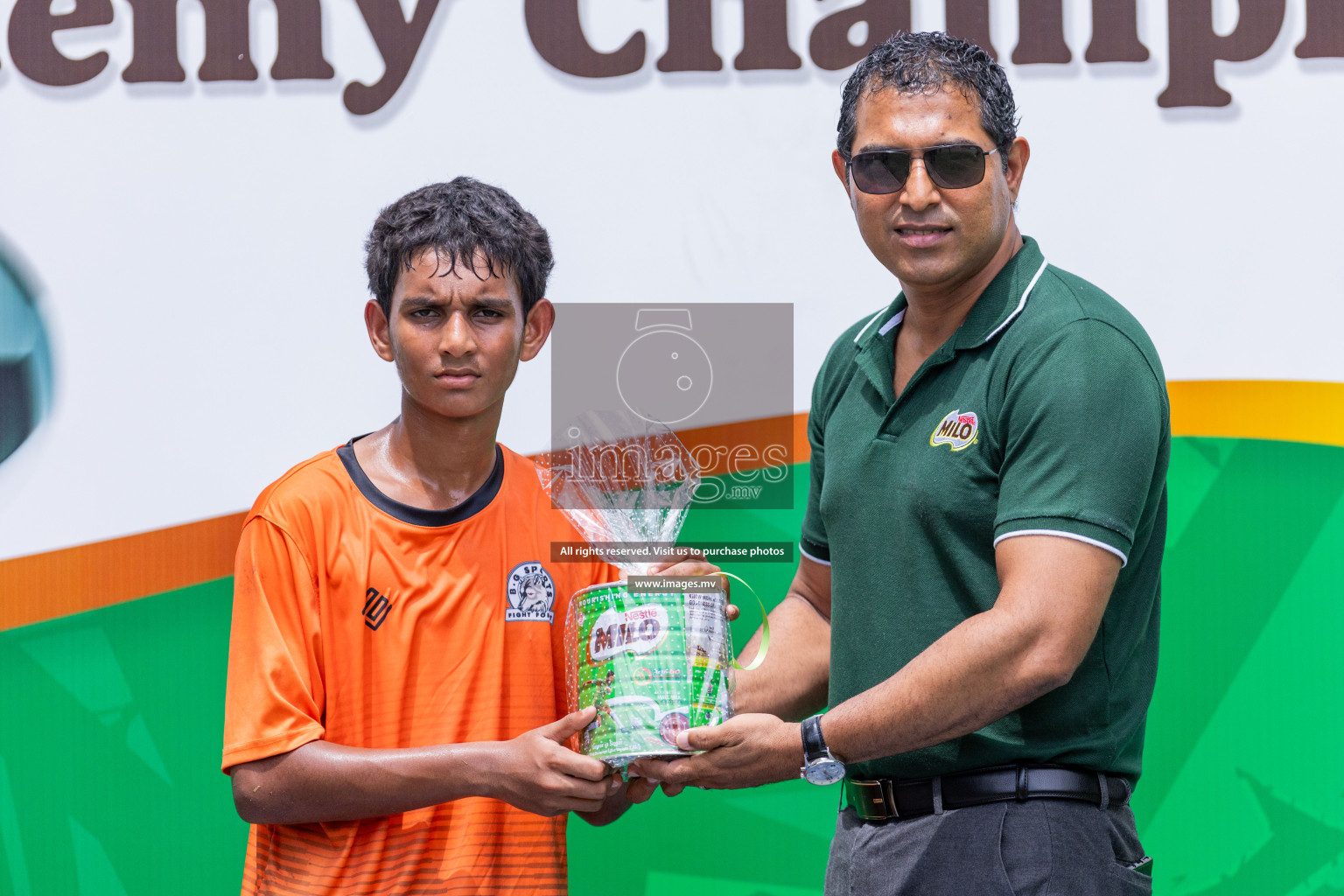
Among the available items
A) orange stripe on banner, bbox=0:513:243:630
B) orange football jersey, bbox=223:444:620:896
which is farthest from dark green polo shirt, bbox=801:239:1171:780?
orange stripe on banner, bbox=0:513:243:630

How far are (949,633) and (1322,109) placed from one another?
1860 millimetres

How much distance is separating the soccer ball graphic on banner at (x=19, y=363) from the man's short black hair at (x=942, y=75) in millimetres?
2019

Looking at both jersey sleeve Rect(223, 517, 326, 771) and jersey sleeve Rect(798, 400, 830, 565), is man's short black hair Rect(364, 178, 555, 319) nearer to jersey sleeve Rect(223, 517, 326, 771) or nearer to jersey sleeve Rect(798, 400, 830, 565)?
jersey sleeve Rect(223, 517, 326, 771)

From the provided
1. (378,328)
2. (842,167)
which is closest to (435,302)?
(378,328)

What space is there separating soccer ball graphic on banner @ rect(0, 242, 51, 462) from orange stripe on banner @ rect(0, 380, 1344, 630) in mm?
305

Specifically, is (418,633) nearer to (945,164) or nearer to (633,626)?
(633,626)

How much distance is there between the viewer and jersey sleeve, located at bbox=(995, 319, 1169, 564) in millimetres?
1864

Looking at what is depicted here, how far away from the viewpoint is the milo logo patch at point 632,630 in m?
1.97

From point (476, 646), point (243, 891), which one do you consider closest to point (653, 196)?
point (476, 646)

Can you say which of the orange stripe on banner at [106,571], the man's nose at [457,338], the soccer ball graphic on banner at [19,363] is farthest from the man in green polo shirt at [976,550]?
the soccer ball graphic on banner at [19,363]

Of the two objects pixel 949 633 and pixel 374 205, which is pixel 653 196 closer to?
pixel 374 205

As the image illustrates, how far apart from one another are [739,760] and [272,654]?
0.80 metres

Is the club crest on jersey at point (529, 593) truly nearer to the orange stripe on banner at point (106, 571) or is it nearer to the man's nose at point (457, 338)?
the man's nose at point (457, 338)

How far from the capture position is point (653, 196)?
2986mm
